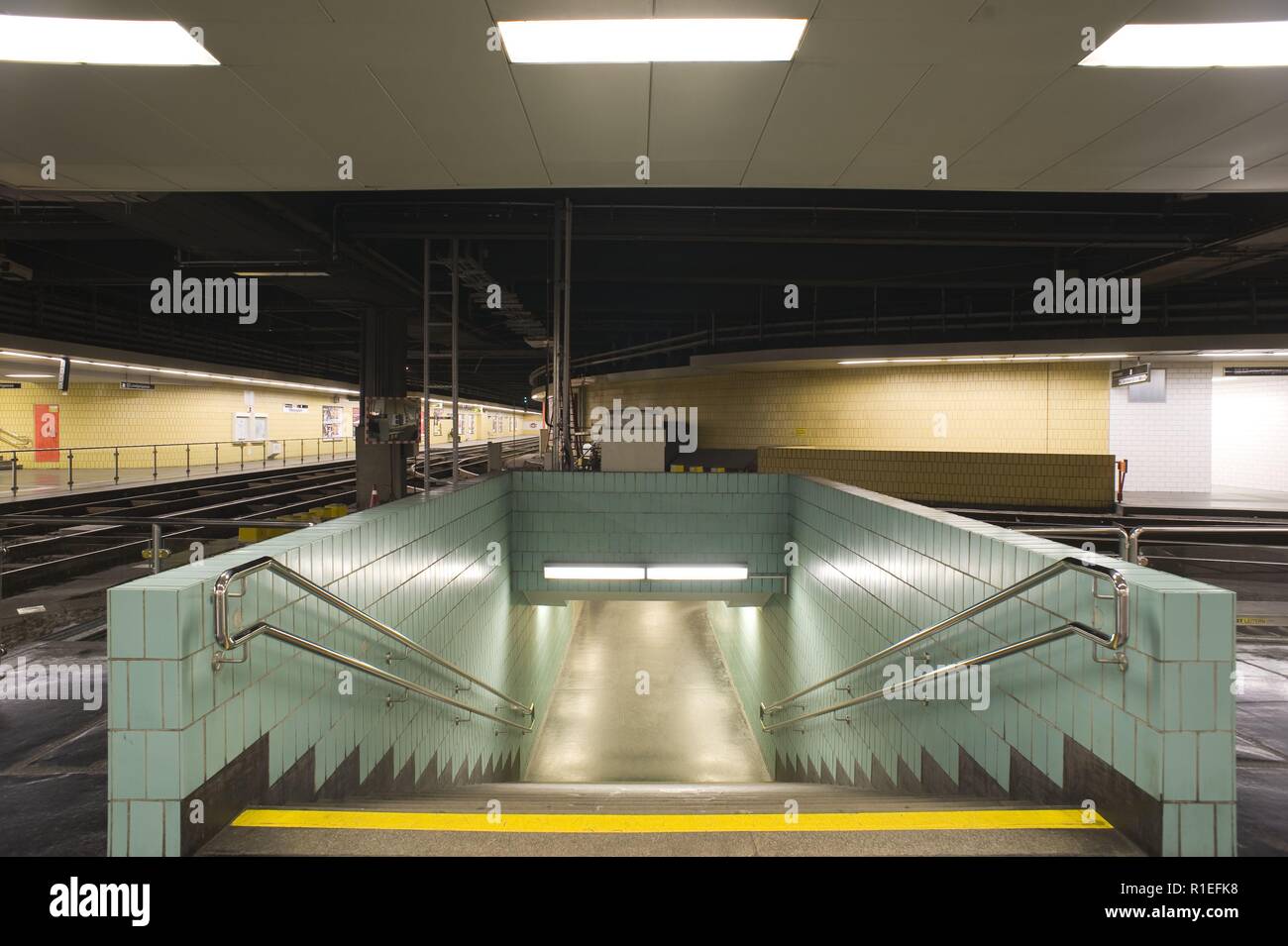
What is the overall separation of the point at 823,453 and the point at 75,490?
15.3 m

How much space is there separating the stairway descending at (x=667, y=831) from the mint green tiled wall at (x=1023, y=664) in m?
0.32

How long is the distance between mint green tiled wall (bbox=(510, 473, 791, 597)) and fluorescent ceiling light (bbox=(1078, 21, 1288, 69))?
5319 mm

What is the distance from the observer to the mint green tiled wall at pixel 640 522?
8.20m

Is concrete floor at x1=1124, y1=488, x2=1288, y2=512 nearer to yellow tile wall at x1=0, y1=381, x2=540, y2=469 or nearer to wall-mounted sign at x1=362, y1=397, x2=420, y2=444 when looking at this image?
wall-mounted sign at x1=362, y1=397, x2=420, y2=444

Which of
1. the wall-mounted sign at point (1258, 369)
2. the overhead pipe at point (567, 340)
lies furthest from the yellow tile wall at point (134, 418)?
the wall-mounted sign at point (1258, 369)

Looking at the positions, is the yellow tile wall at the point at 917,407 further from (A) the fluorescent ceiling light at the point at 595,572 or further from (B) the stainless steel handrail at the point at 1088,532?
(B) the stainless steel handrail at the point at 1088,532

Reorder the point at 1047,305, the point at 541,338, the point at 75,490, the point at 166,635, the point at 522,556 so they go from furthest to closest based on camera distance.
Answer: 1. the point at 541,338
2. the point at 75,490
3. the point at 1047,305
4. the point at 522,556
5. the point at 166,635

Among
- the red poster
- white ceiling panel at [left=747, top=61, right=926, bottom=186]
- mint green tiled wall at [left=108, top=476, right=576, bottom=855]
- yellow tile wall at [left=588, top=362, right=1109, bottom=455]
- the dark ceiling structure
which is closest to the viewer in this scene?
mint green tiled wall at [left=108, top=476, right=576, bottom=855]

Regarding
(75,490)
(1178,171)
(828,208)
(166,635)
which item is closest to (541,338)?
(828,208)

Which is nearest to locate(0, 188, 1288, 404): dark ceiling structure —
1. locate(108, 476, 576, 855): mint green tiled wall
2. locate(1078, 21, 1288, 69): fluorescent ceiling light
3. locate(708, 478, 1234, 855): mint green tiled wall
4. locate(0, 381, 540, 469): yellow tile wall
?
locate(108, 476, 576, 855): mint green tiled wall

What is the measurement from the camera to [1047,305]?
1219 cm

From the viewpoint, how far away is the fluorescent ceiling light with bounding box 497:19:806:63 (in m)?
3.21
